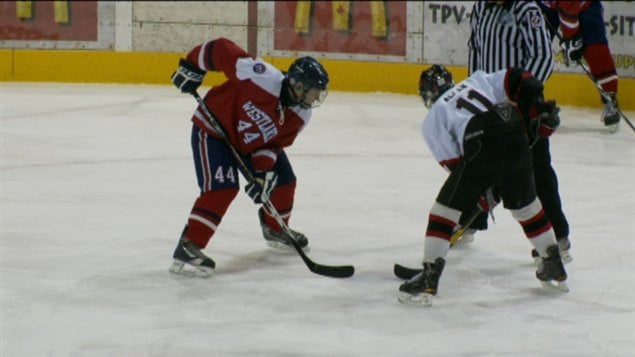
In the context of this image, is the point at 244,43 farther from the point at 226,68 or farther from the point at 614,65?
the point at 226,68

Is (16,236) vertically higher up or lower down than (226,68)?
lower down

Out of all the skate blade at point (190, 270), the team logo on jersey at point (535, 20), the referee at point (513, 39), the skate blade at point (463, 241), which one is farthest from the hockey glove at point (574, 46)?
the skate blade at point (190, 270)

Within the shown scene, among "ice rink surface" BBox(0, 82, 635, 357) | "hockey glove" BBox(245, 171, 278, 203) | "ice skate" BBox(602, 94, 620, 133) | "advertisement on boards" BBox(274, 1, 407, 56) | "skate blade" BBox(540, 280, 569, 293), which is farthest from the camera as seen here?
"advertisement on boards" BBox(274, 1, 407, 56)

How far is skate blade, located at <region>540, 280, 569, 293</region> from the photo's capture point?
3.97 m

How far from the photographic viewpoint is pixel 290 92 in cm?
400

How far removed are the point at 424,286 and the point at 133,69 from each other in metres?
4.88

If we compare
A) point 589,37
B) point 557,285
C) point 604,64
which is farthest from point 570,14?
point 557,285

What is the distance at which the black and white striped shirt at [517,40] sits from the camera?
4574 mm

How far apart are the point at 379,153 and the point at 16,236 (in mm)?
2299

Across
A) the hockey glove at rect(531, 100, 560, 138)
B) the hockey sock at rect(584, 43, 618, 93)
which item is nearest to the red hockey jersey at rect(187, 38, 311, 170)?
the hockey glove at rect(531, 100, 560, 138)

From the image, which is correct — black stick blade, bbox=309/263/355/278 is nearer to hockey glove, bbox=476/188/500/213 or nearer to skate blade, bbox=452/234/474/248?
hockey glove, bbox=476/188/500/213

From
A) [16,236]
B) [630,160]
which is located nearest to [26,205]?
[16,236]

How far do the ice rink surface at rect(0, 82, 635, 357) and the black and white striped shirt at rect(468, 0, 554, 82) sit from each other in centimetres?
63

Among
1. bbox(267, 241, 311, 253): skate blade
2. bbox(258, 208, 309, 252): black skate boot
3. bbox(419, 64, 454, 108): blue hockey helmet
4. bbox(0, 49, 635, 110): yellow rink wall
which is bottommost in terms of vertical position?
bbox(0, 49, 635, 110): yellow rink wall
